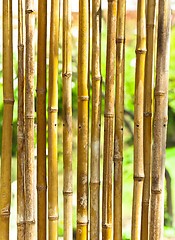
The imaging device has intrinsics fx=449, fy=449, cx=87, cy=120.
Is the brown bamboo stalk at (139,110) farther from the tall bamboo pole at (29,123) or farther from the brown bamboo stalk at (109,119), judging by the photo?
the tall bamboo pole at (29,123)

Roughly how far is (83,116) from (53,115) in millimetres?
82

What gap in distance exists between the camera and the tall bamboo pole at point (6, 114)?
1.17 metres

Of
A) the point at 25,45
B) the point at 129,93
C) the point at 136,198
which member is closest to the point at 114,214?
the point at 136,198

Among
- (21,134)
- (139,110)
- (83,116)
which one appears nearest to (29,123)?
(21,134)

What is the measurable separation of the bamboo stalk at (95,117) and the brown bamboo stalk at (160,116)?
150mm

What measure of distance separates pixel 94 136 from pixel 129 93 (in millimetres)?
761

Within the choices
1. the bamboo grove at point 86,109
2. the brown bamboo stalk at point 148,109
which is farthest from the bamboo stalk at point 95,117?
the brown bamboo stalk at point 148,109

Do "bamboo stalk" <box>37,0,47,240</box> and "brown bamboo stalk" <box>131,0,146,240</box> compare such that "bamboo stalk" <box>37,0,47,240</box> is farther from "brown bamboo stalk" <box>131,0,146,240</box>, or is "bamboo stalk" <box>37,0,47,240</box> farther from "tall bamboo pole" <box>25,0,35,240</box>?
"brown bamboo stalk" <box>131,0,146,240</box>

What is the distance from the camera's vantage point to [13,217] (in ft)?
6.42

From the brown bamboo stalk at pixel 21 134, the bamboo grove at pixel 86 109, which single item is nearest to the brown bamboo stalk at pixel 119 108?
the bamboo grove at pixel 86 109

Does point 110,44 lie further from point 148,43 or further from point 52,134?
point 52,134

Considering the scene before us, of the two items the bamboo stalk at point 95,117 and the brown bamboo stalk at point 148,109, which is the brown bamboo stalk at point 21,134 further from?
the brown bamboo stalk at point 148,109

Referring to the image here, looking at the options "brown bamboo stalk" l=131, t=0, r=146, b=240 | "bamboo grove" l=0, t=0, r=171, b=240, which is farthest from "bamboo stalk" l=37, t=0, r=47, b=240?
"brown bamboo stalk" l=131, t=0, r=146, b=240

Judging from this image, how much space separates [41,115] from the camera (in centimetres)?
121
